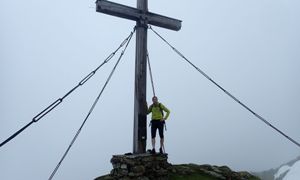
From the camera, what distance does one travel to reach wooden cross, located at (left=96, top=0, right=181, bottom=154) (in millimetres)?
11016

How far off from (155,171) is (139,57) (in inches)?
149

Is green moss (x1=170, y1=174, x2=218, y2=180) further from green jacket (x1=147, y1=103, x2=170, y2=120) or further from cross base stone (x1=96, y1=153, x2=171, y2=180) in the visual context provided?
green jacket (x1=147, y1=103, x2=170, y2=120)

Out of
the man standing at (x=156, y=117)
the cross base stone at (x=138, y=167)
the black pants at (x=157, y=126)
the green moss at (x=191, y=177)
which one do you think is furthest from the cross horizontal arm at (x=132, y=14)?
the green moss at (x=191, y=177)

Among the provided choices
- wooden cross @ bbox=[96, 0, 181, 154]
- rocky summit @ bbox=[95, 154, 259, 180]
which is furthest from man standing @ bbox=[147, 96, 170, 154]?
rocky summit @ bbox=[95, 154, 259, 180]

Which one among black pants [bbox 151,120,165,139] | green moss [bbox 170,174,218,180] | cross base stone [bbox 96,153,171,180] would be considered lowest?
green moss [bbox 170,174,218,180]

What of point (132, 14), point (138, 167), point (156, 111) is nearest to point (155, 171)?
point (138, 167)

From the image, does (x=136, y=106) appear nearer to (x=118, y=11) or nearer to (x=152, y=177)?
(x=152, y=177)

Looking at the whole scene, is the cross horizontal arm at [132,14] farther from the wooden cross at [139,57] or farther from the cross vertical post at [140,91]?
the cross vertical post at [140,91]

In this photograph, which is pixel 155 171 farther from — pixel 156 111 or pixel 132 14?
pixel 132 14

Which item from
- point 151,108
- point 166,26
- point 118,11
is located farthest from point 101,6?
point 151,108

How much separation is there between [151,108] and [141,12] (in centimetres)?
337

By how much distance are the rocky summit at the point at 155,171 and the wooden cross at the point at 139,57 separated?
608mm

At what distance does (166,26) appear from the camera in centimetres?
1245

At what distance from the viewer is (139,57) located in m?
11.3
